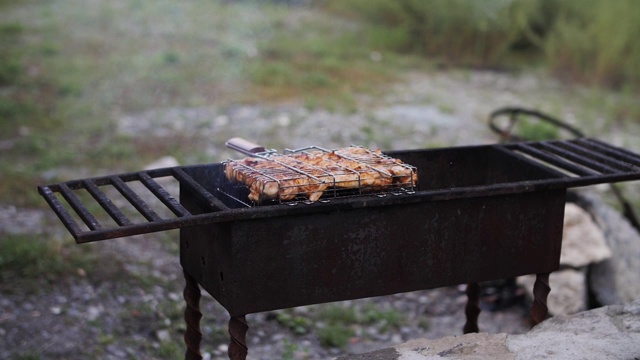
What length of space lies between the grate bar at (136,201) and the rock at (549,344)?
865 millimetres

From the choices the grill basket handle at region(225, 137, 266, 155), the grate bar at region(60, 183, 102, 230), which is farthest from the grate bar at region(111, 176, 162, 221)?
the grill basket handle at region(225, 137, 266, 155)

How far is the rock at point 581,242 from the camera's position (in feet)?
16.4

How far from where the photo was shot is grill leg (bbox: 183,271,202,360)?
137 inches

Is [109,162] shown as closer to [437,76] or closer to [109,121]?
[109,121]

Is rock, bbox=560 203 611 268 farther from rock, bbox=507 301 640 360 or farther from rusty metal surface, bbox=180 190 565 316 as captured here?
rock, bbox=507 301 640 360

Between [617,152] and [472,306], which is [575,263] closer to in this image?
[472,306]

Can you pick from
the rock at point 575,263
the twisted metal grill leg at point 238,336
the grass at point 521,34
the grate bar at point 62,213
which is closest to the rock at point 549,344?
the twisted metal grill leg at point 238,336

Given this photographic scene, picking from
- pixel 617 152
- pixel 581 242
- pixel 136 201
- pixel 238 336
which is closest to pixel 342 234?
pixel 238 336

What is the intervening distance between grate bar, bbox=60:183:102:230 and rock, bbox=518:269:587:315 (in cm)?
316

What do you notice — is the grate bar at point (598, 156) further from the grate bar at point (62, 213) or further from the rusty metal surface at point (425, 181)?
the grate bar at point (62, 213)

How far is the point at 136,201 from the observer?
291 cm

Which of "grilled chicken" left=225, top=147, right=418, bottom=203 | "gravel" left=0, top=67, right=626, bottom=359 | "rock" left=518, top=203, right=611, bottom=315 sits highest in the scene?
"grilled chicken" left=225, top=147, right=418, bottom=203

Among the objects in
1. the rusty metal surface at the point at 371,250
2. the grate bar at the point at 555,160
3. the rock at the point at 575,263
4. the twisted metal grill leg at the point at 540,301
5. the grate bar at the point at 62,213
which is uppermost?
the grate bar at the point at 555,160

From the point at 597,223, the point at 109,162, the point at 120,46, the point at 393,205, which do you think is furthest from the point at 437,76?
the point at 393,205
